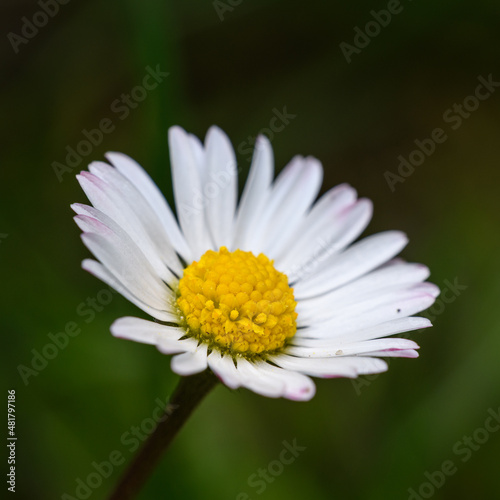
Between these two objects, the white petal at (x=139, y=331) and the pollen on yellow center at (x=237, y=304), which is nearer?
the white petal at (x=139, y=331)

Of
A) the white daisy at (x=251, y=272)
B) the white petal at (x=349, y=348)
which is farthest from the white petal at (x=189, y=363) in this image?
the white petal at (x=349, y=348)

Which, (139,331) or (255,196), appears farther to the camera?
(255,196)

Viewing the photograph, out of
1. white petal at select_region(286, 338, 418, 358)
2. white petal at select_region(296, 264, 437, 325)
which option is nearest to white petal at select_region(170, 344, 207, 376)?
white petal at select_region(286, 338, 418, 358)

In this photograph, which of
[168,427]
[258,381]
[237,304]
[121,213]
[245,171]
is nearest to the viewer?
[258,381]

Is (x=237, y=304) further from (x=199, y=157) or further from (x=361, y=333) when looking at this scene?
(x=199, y=157)

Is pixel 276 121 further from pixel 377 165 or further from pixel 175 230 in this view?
pixel 175 230

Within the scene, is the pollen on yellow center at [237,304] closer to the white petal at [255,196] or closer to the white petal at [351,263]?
the white petal at [351,263]

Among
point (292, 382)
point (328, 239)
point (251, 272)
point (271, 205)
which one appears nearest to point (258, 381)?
point (292, 382)
